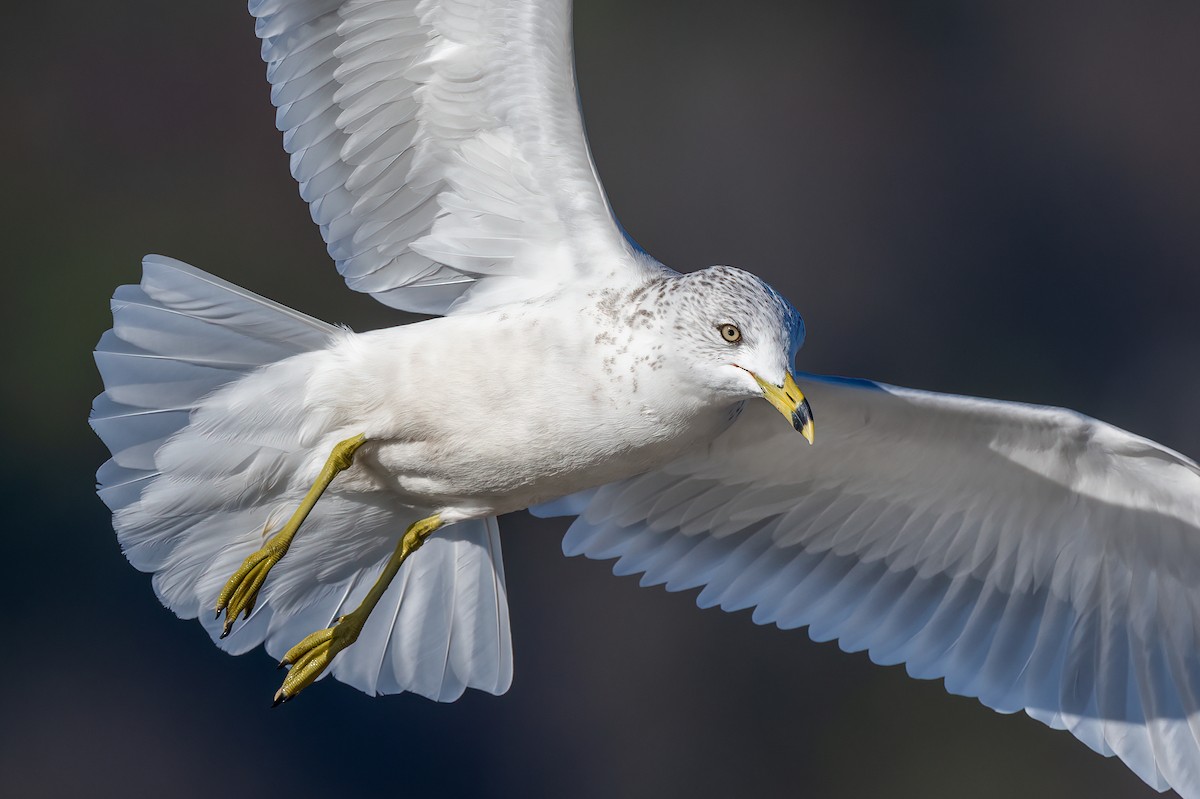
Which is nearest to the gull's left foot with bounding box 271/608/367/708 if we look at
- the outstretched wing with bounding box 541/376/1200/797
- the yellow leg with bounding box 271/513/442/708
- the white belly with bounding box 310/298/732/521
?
the yellow leg with bounding box 271/513/442/708

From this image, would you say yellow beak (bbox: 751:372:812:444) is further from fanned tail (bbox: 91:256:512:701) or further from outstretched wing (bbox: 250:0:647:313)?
fanned tail (bbox: 91:256:512:701)

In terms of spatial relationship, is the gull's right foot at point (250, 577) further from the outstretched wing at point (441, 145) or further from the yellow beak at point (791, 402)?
the yellow beak at point (791, 402)

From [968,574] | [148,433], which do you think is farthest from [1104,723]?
[148,433]

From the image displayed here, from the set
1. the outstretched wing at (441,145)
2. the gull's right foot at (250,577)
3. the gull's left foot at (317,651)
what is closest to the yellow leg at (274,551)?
the gull's right foot at (250,577)

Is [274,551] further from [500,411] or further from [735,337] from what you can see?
[735,337]

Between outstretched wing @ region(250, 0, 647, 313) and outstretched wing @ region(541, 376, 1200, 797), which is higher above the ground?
outstretched wing @ region(250, 0, 647, 313)

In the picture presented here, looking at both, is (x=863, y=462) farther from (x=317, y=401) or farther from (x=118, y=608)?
(x=118, y=608)

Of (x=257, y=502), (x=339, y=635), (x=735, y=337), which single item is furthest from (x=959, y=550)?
(x=257, y=502)
